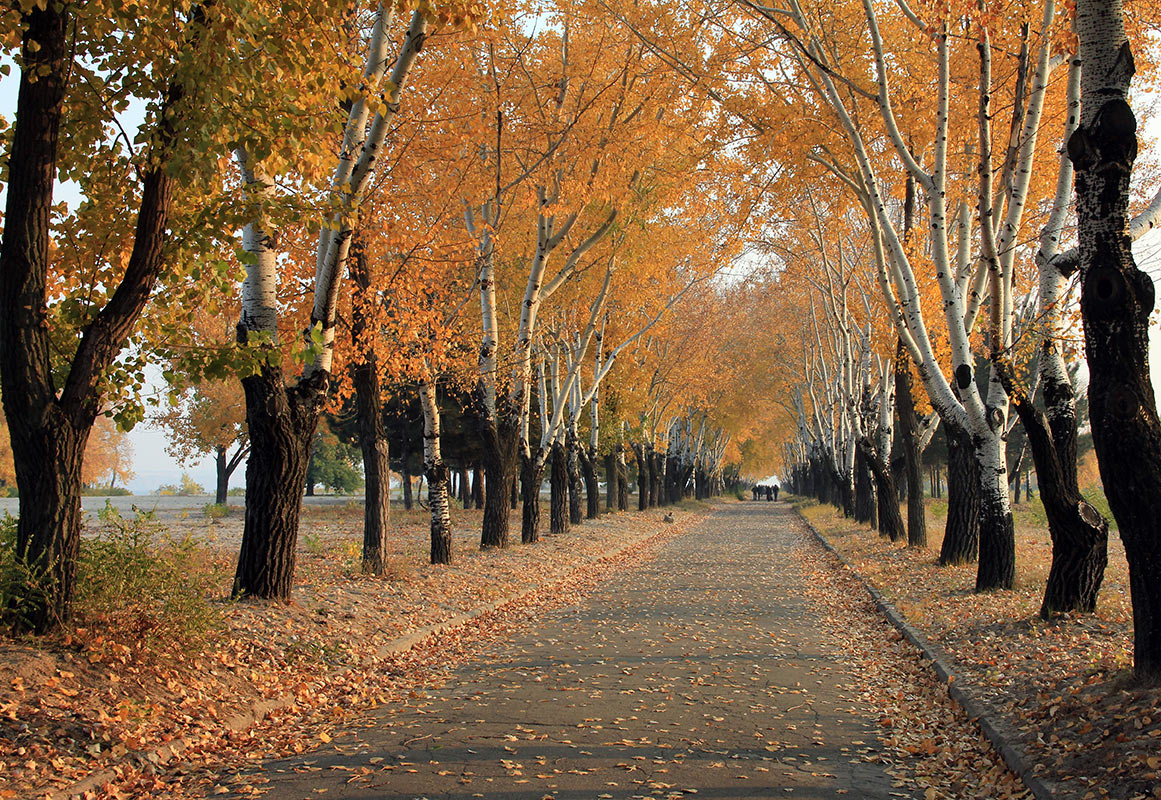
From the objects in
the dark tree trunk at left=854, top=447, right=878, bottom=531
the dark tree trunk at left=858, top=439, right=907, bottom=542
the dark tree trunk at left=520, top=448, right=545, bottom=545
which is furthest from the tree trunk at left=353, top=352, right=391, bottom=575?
the dark tree trunk at left=854, top=447, right=878, bottom=531

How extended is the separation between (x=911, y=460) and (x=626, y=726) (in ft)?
52.0

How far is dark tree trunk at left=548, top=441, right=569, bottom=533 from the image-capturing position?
2592 centimetres

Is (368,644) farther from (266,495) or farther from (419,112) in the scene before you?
(419,112)

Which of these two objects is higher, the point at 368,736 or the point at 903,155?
the point at 903,155

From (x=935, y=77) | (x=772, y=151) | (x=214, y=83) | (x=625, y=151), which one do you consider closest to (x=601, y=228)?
(x=625, y=151)

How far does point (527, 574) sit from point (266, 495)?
7158 mm

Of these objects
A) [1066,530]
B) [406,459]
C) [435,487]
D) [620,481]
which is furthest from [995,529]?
[406,459]

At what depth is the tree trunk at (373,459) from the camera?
1320 cm

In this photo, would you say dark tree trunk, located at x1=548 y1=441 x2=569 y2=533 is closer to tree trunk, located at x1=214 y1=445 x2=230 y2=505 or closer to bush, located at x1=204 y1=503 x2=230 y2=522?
bush, located at x1=204 y1=503 x2=230 y2=522

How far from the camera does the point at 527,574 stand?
15703 millimetres

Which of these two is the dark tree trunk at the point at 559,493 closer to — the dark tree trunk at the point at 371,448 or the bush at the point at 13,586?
the dark tree trunk at the point at 371,448

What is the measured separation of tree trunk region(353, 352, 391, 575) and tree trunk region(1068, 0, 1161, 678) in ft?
32.3

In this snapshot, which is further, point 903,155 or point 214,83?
point 903,155

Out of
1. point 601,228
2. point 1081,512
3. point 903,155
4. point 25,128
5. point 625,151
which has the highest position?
point 625,151
